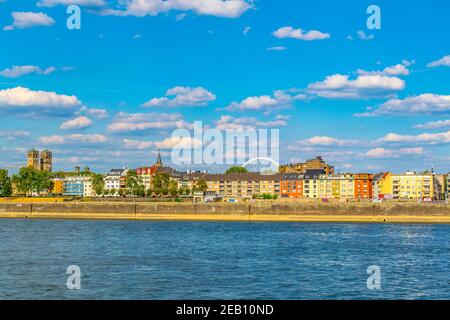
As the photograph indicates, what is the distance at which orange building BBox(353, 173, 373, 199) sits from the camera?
155625mm

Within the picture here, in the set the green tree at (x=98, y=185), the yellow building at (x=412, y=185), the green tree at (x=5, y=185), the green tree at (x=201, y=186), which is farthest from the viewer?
the green tree at (x=98, y=185)

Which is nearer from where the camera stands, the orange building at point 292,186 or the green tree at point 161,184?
the green tree at point 161,184

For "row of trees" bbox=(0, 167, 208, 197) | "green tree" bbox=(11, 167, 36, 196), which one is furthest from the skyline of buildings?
"green tree" bbox=(11, 167, 36, 196)

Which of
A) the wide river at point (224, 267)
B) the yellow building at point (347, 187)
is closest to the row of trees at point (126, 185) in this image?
the yellow building at point (347, 187)

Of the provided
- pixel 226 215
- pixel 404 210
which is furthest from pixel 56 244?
pixel 404 210

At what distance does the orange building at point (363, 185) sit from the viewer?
511 ft

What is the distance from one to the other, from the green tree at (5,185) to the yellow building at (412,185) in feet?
329

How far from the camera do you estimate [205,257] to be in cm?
4006

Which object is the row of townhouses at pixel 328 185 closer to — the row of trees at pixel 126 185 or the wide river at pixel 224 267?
the row of trees at pixel 126 185

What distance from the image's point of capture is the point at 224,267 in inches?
1362

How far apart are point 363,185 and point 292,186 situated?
1915 centimetres

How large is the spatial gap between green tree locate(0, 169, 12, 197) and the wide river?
340ft
